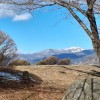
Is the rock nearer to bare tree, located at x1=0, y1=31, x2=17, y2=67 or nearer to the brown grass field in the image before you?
the brown grass field

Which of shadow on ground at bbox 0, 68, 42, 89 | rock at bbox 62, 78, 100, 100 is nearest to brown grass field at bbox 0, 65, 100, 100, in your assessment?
shadow on ground at bbox 0, 68, 42, 89

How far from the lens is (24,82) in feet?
55.4

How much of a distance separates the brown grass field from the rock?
7.66 ft

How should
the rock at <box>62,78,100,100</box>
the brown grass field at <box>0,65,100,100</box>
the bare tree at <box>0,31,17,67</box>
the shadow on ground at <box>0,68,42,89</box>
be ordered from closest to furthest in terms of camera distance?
the rock at <box>62,78,100,100</box> < the brown grass field at <box>0,65,100,100</box> < the shadow on ground at <box>0,68,42,89</box> < the bare tree at <box>0,31,17,67</box>

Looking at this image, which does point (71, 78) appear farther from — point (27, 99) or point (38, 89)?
point (27, 99)

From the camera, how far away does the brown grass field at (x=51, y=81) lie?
1378 centimetres

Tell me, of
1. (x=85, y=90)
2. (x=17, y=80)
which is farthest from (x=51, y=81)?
(x=85, y=90)

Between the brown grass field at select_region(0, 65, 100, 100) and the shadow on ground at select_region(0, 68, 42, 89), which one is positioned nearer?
the brown grass field at select_region(0, 65, 100, 100)

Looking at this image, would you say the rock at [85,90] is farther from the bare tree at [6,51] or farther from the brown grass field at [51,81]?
the bare tree at [6,51]

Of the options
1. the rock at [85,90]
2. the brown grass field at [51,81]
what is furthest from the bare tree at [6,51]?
the rock at [85,90]

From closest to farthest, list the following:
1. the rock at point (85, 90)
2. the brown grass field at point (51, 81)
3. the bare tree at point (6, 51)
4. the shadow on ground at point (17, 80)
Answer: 1. the rock at point (85, 90)
2. the brown grass field at point (51, 81)
3. the shadow on ground at point (17, 80)
4. the bare tree at point (6, 51)

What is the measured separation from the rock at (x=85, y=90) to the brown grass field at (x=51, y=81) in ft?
7.66

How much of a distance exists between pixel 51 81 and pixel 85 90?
705cm

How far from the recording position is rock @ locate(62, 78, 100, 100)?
438 inches
